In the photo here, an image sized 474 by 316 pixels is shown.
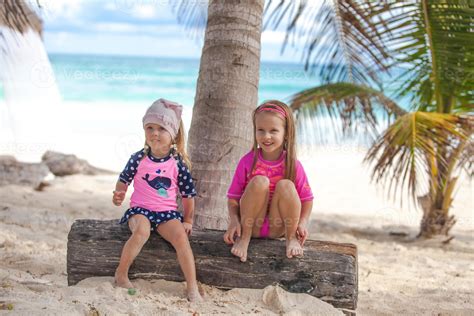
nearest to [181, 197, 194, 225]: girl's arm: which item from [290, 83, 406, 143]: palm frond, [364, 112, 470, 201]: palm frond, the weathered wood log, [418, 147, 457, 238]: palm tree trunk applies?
the weathered wood log

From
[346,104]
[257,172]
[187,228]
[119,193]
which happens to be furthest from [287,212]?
[346,104]

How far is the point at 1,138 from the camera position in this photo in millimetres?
14312

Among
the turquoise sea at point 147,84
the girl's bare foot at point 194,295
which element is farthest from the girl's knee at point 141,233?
the turquoise sea at point 147,84

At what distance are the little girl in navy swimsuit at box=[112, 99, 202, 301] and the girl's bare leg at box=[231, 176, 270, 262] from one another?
31cm

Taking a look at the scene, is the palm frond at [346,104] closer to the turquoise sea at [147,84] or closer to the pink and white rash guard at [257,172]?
the pink and white rash guard at [257,172]

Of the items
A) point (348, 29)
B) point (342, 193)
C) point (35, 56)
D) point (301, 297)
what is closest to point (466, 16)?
point (348, 29)

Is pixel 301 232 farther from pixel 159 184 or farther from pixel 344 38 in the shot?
pixel 344 38

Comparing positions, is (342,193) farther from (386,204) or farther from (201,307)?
(201,307)

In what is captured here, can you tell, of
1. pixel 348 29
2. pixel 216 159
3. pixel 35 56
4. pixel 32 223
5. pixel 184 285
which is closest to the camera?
pixel 184 285

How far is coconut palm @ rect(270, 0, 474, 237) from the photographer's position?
5.73m

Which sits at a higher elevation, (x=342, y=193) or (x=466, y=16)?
(x=466, y=16)

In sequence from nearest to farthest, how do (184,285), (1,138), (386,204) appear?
(184,285)
(386,204)
(1,138)

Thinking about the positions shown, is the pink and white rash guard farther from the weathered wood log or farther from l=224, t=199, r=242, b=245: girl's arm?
the weathered wood log

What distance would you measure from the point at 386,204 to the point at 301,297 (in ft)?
21.5
